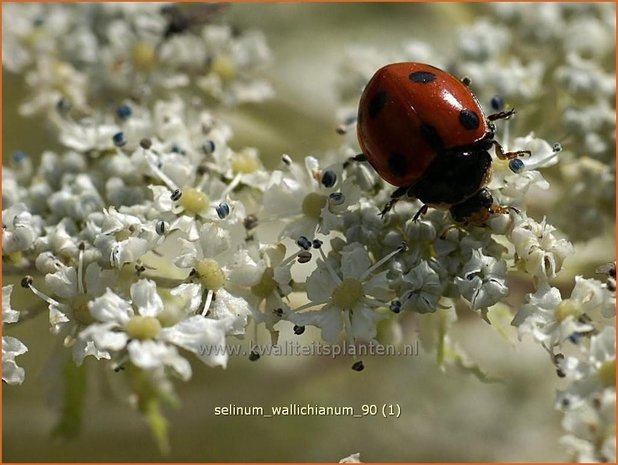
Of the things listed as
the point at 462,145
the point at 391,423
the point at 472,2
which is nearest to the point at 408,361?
the point at 391,423

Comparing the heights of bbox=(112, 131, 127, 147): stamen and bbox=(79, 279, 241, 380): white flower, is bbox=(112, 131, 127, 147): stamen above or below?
above

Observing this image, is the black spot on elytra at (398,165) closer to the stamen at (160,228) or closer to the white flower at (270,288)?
the white flower at (270,288)

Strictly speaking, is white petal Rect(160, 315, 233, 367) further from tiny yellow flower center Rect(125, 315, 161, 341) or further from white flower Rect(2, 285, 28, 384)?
white flower Rect(2, 285, 28, 384)

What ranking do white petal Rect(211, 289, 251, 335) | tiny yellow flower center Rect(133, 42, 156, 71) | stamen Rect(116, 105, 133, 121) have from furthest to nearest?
tiny yellow flower center Rect(133, 42, 156, 71) < stamen Rect(116, 105, 133, 121) < white petal Rect(211, 289, 251, 335)

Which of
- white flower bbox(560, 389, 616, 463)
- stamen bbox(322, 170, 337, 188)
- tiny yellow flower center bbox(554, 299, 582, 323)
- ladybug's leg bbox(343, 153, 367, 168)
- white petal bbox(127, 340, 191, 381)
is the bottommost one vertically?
white flower bbox(560, 389, 616, 463)

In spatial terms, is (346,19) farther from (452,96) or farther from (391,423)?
(452,96)

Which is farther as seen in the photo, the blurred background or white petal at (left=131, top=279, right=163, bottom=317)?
the blurred background

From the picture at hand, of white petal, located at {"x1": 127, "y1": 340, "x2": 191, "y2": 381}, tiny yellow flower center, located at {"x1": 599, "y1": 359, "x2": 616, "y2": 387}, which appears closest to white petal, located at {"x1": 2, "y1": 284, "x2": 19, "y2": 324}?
white petal, located at {"x1": 127, "y1": 340, "x2": 191, "y2": 381}

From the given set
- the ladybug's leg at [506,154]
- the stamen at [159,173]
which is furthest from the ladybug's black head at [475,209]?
the stamen at [159,173]
